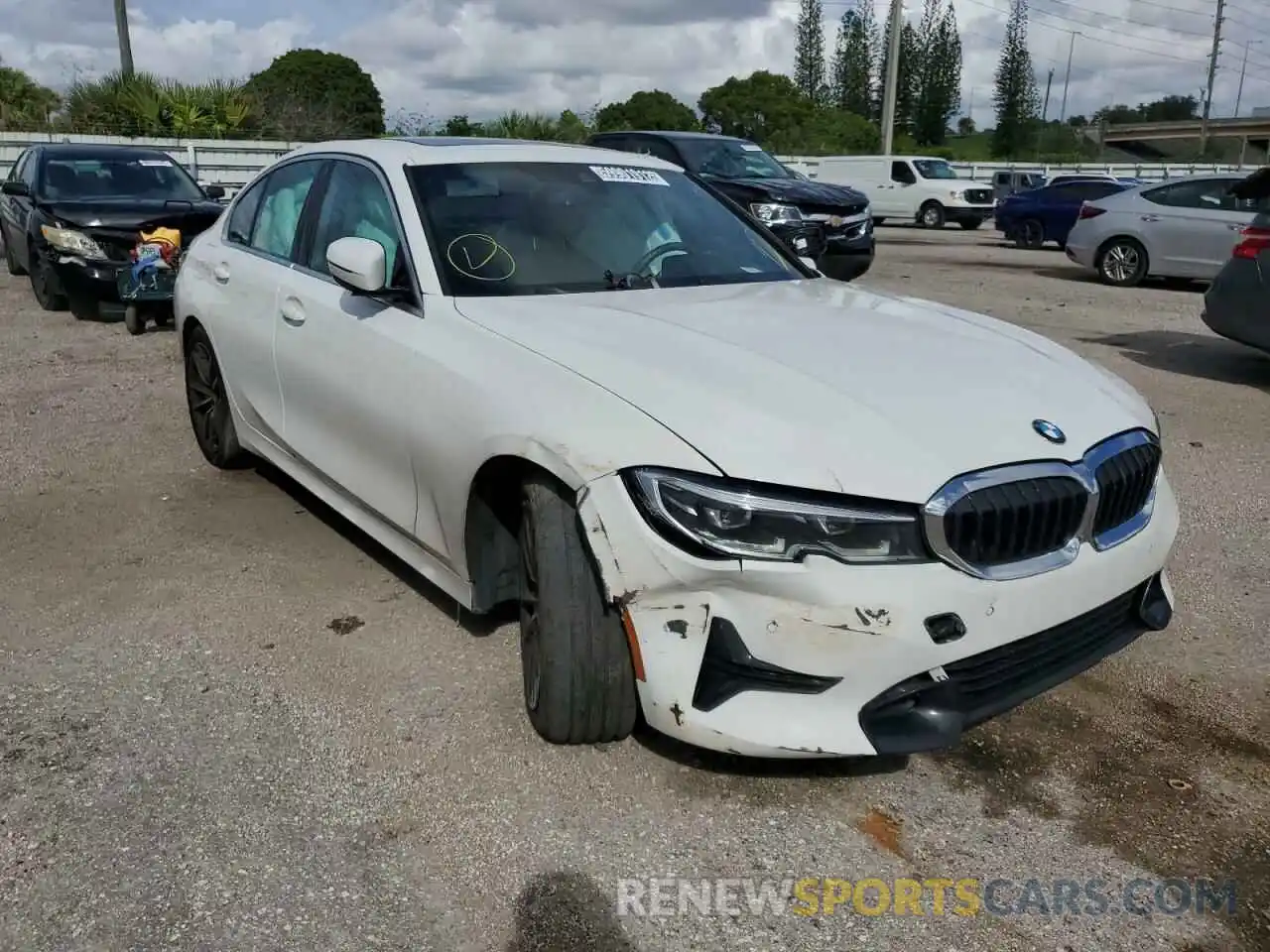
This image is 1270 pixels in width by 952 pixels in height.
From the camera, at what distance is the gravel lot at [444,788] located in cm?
243

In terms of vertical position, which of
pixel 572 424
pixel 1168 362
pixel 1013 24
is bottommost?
pixel 1168 362

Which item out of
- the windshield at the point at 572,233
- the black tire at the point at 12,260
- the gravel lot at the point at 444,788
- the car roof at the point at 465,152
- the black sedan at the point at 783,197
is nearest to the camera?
the gravel lot at the point at 444,788

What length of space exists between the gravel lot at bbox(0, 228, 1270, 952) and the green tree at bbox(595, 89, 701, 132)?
52416 millimetres

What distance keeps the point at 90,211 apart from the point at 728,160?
6.88m

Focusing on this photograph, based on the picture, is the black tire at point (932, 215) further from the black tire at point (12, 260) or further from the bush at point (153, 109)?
the black tire at point (12, 260)

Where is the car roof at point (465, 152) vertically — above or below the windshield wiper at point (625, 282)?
above

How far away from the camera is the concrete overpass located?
271ft

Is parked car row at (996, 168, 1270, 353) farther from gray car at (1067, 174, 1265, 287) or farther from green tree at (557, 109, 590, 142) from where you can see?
green tree at (557, 109, 590, 142)

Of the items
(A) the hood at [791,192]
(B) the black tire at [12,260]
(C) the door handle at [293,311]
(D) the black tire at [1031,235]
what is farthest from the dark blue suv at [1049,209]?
(C) the door handle at [293,311]

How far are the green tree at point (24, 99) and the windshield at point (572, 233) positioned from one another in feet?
82.3

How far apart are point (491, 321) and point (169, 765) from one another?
1.49 metres

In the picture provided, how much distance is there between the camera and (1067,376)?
10.5ft

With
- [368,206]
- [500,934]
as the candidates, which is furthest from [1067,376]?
[368,206]

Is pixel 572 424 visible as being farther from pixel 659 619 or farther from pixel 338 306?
pixel 338 306
